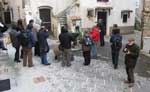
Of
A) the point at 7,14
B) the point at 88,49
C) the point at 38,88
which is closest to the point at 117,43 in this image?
the point at 88,49

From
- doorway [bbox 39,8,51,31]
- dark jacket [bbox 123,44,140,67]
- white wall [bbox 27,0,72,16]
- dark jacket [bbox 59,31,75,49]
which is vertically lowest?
dark jacket [bbox 123,44,140,67]

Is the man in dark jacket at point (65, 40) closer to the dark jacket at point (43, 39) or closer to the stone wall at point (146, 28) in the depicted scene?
the dark jacket at point (43, 39)

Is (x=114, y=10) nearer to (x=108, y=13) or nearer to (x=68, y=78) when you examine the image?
(x=108, y=13)

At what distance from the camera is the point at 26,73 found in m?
A: 11.9

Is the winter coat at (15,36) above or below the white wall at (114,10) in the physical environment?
below

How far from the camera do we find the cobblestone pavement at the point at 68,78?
34.3 feet

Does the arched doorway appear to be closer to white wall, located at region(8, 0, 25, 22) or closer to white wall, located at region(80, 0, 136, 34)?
white wall, located at region(8, 0, 25, 22)

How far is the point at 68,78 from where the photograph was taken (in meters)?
11.4

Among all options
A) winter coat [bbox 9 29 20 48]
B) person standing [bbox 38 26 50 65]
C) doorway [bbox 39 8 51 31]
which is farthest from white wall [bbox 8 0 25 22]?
person standing [bbox 38 26 50 65]

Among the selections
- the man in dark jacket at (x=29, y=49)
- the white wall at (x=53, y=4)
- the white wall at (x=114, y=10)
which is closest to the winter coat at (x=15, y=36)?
the man in dark jacket at (x=29, y=49)

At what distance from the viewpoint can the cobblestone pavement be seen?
10.5 metres

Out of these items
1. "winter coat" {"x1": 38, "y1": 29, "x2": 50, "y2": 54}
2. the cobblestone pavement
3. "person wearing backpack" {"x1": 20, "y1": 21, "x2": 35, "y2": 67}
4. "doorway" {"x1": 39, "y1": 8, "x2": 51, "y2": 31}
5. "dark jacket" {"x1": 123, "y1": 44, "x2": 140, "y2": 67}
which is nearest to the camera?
"dark jacket" {"x1": 123, "y1": 44, "x2": 140, "y2": 67}

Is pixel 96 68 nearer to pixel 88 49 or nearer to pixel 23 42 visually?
pixel 88 49

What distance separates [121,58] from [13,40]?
18.5ft
